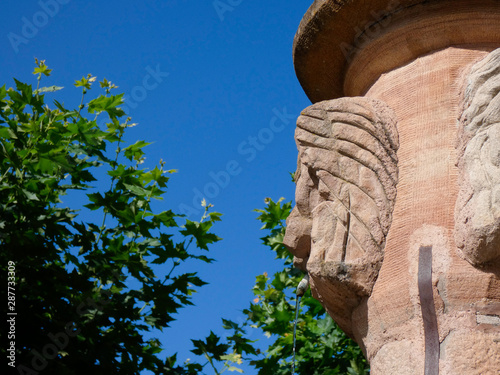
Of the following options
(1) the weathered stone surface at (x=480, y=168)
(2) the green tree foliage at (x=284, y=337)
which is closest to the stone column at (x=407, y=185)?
(1) the weathered stone surface at (x=480, y=168)

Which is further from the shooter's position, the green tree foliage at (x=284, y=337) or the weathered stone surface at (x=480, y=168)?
the green tree foliage at (x=284, y=337)

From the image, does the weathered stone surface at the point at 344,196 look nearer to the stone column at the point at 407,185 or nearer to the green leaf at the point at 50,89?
the stone column at the point at 407,185

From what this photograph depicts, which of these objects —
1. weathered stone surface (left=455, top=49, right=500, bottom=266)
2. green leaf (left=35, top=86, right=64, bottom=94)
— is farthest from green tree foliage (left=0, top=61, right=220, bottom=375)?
weathered stone surface (left=455, top=49, right=500, bottom=266)

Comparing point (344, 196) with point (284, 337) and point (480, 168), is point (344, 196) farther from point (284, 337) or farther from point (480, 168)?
point (284, 337)

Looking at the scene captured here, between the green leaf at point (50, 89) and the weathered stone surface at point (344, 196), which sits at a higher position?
the green leaf at point (50, 89)

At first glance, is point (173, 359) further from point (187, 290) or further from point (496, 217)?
point (496, 217)

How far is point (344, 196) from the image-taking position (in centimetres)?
314

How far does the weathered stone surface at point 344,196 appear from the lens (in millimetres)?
3018

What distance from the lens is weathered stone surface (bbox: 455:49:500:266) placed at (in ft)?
8.87

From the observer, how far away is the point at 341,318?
10.5 feet

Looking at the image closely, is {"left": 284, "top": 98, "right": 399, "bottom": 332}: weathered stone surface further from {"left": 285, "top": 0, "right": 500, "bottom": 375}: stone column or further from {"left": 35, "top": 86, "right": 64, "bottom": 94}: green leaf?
{"left": 35, "top": 86, "right": 64, "bottom": 94}: green leaf

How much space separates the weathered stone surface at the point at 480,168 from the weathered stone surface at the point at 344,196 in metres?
0.34

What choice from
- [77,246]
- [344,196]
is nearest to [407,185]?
[344,196]

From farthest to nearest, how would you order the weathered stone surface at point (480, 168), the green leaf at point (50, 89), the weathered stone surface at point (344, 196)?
the green leaf at point (50, 89)
the weathered stone surface at point (344, 196)
the weathered stone surface at point (480, 168)
